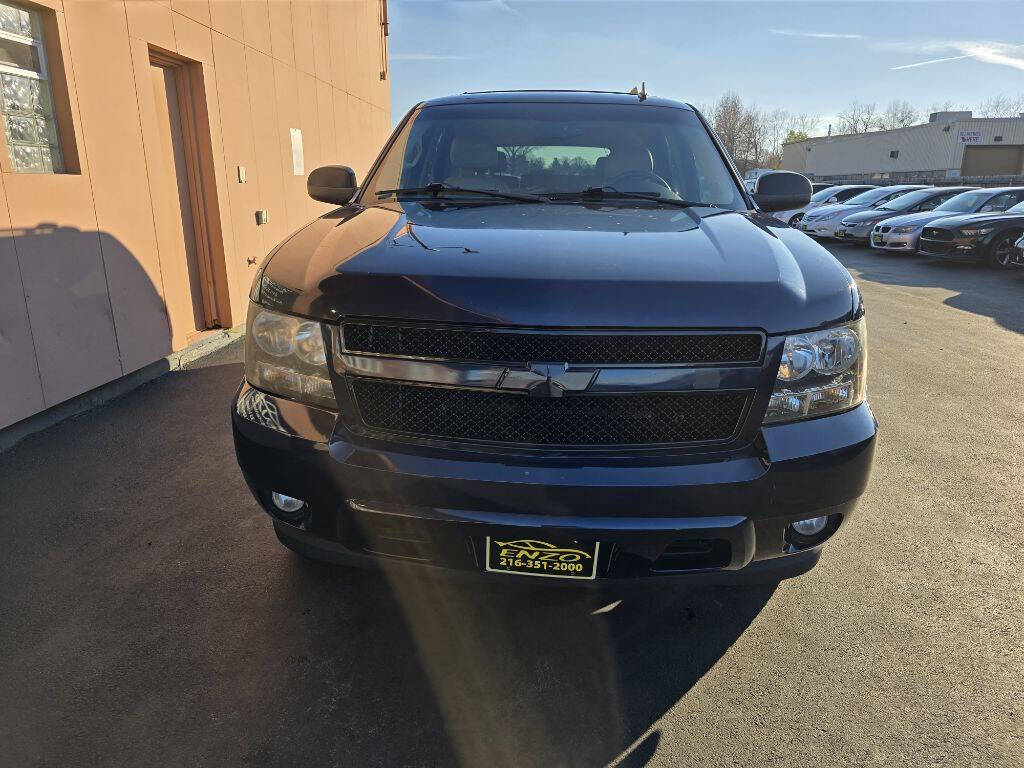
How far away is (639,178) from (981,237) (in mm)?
12475

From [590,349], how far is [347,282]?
0.69 m

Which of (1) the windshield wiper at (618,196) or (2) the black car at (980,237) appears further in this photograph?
(2) the black car at (980,237)

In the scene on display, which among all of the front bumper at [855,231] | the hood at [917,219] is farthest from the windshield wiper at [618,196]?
the front bumper at [855,231]

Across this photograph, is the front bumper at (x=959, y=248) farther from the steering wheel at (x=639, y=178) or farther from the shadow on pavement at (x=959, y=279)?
the steering wheel at (x=639, y=178)

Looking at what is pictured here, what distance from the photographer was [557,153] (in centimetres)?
310

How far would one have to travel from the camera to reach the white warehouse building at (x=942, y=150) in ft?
190

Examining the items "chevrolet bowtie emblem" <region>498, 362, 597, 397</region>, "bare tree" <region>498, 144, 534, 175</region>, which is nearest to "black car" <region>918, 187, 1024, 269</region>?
"bare tree" <region>498, 144, 534, 175</region>

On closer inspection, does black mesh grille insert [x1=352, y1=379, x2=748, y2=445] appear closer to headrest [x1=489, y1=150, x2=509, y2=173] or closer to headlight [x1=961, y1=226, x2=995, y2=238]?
headrest [x1=489, y1=150, x2=509, y2=173]

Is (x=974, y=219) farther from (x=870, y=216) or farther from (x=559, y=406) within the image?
(x=559, y=406)

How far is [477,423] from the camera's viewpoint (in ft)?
6.06

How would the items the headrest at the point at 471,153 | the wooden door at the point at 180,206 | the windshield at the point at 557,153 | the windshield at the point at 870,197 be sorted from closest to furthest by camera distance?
the windshield at the point at 557,153 < the headrest at the point at 471,153 < the wooden door at the point at 180,206 < the windshield at the point at 870,197

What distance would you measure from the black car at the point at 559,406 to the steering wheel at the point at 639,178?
0.94 metres

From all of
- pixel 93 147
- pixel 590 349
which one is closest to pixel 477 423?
pixel 590 349

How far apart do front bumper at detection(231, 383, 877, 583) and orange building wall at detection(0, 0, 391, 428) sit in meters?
3.02
